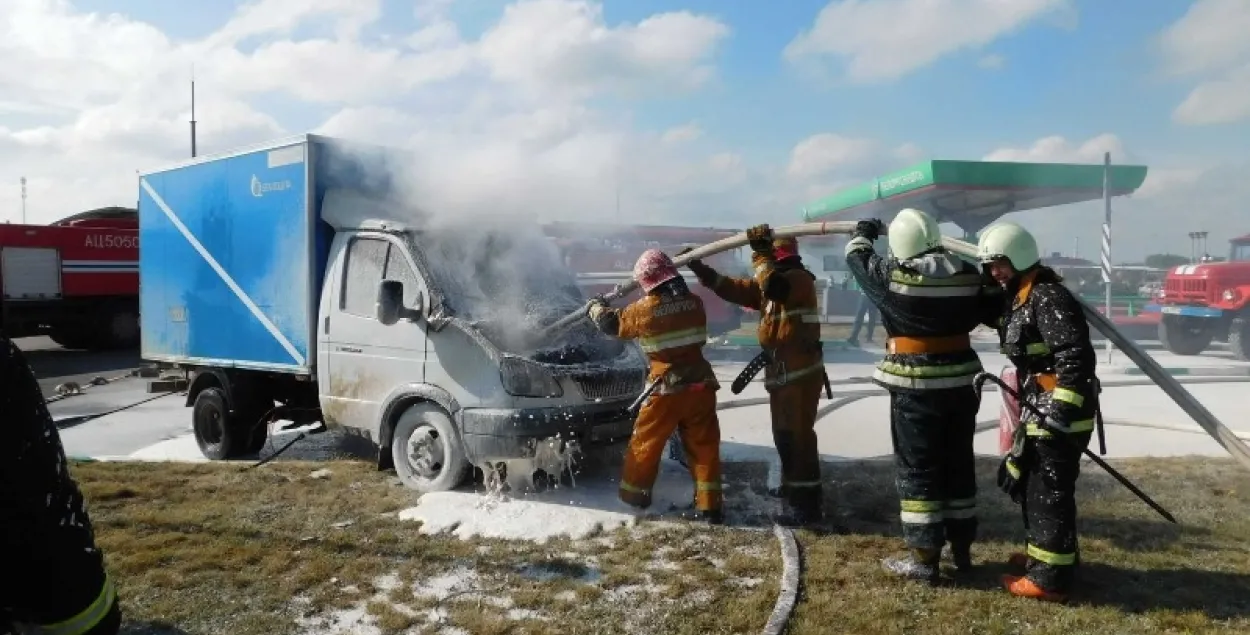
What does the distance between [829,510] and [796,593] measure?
1636 mm

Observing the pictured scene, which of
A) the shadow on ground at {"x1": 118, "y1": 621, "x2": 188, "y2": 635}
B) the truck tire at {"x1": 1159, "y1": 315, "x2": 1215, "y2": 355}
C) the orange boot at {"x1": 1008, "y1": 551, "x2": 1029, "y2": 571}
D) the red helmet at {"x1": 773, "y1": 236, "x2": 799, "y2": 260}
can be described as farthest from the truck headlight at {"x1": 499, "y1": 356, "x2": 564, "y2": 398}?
the truck tire at {"x1": 1159, "y1": 315, "x2": 1215, "y2": 355}

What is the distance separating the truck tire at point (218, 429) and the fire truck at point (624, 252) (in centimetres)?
319

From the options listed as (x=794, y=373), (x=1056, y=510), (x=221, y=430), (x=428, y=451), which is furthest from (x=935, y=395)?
(x=221, y=430)

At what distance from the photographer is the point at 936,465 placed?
4168 millimetres

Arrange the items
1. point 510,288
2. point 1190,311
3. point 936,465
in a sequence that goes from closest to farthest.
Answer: point 936,465 → point 510,288 → point 1190,311

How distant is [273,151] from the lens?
6574 millimetres

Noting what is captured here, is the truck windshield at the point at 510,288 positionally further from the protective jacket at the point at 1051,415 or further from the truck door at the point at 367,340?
the protective jacket at the point at 1051,415

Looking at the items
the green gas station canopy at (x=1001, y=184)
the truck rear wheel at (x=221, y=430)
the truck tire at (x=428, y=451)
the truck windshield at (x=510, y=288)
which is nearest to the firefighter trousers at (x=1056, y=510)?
the truck windshield at (x=510, y=288)

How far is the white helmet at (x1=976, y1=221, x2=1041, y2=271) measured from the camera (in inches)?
161

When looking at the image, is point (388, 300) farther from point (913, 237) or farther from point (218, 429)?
point (913, 237)

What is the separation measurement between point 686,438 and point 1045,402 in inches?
84.7

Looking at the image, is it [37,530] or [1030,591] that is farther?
[1030,591]

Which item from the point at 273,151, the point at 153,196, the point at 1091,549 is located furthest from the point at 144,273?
the point at 1091,549

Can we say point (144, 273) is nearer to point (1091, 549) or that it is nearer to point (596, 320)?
point (596, 320)
